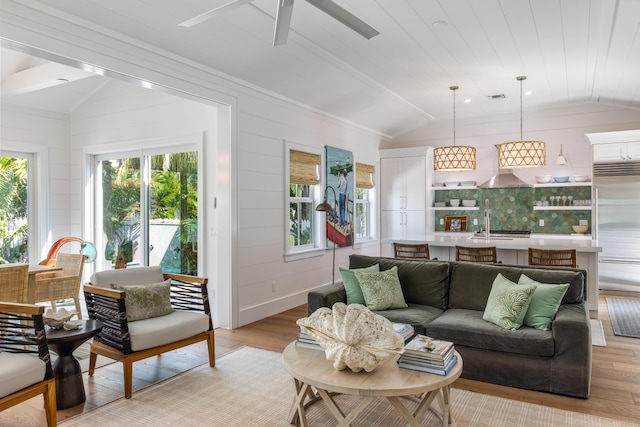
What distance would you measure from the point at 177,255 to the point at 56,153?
8.44 feet

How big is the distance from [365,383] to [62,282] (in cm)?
422

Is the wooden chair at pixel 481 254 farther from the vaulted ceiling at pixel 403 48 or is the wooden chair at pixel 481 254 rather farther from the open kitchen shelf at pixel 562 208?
the open kitchen shelf at pixel 562 208

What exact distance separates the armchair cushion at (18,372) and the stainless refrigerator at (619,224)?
22.9ft

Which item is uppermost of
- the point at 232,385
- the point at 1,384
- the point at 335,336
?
the point at 335,336

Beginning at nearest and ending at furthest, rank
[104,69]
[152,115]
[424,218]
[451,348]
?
[451,348], [104,69], [152,115], [424,218]

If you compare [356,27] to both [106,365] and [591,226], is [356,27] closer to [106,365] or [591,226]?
[106,365]

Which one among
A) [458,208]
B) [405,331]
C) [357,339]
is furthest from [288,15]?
[458,208]

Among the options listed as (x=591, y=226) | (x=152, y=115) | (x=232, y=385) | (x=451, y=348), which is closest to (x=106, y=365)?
(x=232, y=385)

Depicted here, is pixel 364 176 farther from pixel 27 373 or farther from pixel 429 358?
pixel 27 373

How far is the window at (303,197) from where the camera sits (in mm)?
5844

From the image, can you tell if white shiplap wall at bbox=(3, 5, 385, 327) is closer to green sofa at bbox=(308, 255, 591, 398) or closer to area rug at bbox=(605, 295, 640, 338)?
green sofa at bbox=(308, 255, 591, 398)

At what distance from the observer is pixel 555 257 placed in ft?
15.4

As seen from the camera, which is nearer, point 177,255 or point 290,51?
point 290,51

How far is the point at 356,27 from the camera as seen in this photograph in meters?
2.73
